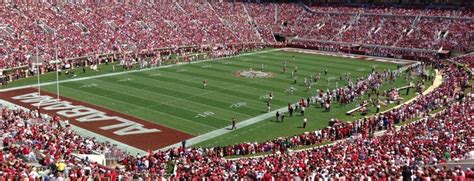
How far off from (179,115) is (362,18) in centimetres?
4531

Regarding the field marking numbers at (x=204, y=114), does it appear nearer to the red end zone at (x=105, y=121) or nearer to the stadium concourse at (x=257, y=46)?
the red end zone at (x=105, y=121)

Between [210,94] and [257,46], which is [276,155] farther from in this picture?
[257,46]

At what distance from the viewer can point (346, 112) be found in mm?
33781

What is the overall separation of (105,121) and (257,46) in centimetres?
3609

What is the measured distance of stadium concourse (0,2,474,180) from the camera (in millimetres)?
18422

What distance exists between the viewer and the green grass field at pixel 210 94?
99.7ft

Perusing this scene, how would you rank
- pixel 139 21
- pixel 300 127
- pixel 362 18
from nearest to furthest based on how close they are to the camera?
pixel 300 127, pixel 139 21, pixel 362 18

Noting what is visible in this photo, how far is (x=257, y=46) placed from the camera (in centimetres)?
6400

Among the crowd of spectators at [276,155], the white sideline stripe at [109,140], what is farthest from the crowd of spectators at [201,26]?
the crowd of spectators at [276,155]

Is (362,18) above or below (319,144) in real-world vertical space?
above

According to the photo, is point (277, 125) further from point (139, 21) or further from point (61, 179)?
point (139, 21)

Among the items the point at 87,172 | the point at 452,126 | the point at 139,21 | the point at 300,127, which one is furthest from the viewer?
the point at 139,21

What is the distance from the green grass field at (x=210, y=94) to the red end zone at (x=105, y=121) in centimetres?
86

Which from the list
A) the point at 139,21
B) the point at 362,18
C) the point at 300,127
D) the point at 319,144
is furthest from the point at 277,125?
the point at 362,18
